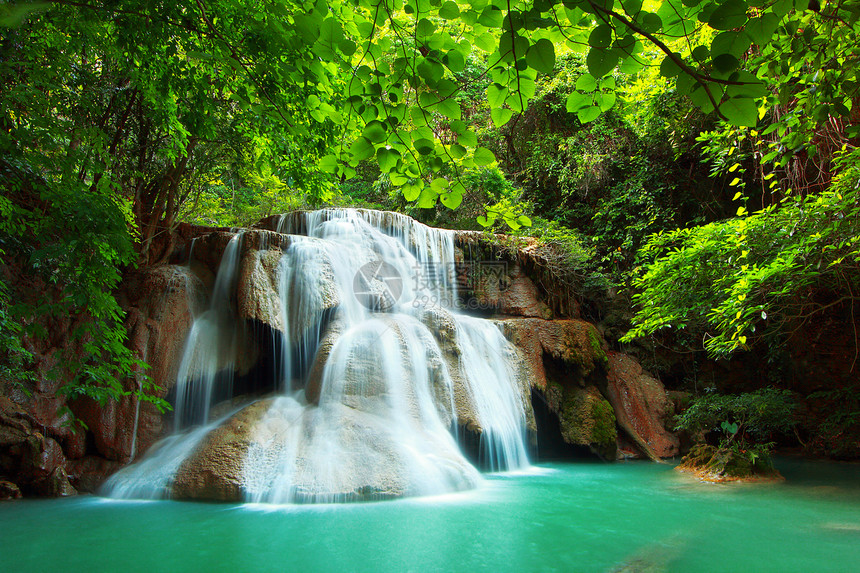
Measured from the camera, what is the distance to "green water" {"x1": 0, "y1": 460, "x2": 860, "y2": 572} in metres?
3.61

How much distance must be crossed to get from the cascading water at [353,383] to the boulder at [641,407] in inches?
101

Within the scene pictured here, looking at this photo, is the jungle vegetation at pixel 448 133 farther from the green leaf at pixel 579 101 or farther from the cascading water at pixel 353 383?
the cascading water at pixel 353 383

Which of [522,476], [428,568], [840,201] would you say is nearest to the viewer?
[428,568]

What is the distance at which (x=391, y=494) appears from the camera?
17.1 feet

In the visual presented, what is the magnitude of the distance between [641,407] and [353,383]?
607cm

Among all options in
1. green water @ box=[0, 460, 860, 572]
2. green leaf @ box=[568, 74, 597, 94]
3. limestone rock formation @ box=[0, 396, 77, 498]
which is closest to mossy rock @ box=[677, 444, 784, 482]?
green water @ box=[0, 460, 860, 572]

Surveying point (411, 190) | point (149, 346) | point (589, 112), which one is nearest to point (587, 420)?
point (149, 346)

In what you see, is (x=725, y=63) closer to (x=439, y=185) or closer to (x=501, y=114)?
(x=501, y=114)

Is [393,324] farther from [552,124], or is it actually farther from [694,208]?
[552,124]

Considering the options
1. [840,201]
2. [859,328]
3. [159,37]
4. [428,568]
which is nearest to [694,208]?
[859,328]

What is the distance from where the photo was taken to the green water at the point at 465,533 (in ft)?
11.9

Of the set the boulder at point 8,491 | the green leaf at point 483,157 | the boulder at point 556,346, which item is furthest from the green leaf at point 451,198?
the boulder at point 556,346

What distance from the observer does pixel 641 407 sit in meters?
9.41

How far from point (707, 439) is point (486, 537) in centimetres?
741
